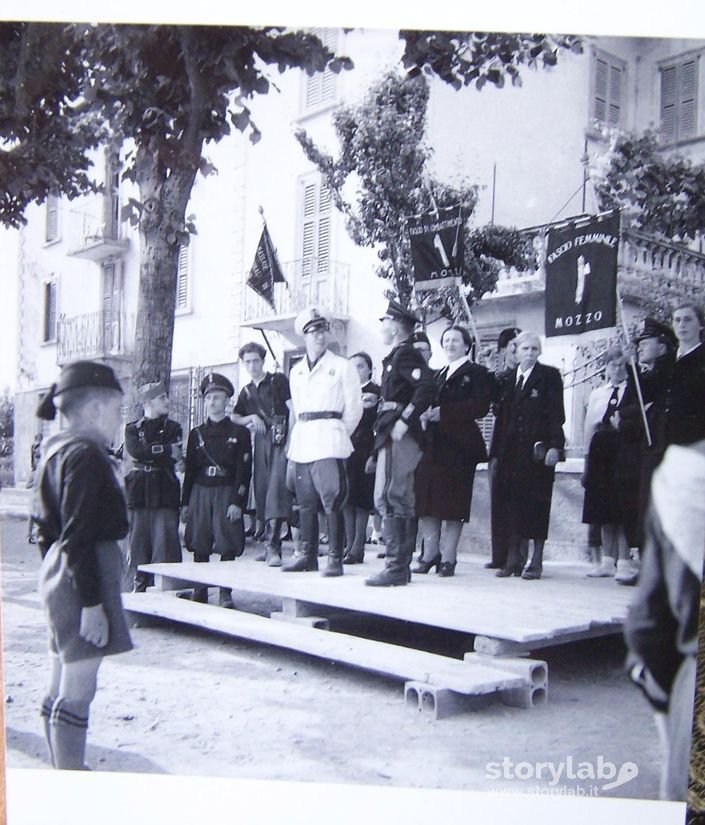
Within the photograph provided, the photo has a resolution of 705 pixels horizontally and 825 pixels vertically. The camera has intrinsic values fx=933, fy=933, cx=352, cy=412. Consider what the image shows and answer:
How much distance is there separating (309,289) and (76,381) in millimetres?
1064

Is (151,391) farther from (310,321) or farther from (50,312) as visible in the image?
(310,321)

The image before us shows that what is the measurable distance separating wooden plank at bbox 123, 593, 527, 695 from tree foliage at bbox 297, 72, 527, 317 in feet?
4.73

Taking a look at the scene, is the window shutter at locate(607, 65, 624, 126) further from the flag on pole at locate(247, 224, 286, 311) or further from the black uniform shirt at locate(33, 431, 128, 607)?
the black uniform shirt at locate(33, 431, 128, 607)

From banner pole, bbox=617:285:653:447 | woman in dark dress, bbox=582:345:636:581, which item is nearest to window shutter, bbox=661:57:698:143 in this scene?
banner pole, bbox=617:285:653:447

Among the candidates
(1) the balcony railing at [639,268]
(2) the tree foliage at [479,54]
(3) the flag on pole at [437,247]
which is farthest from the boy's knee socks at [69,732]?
(2) the tree foliage at [479,54]

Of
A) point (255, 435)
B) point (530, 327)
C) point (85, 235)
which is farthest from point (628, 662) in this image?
point (85, 235)

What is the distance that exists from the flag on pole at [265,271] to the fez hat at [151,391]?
60 centimetres

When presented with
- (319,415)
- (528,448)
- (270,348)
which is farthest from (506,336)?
(270,348)

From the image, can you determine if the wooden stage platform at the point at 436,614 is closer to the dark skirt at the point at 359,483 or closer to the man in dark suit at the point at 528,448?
the man in dark suit at the point at 528,448

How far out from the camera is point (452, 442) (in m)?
4.08

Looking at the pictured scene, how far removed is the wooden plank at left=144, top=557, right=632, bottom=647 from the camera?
363 centimetres

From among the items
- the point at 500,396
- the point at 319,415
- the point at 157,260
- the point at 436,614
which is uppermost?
the point at 157,260

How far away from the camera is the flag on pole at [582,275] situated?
367cm

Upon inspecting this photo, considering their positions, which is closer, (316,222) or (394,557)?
(316,222)
